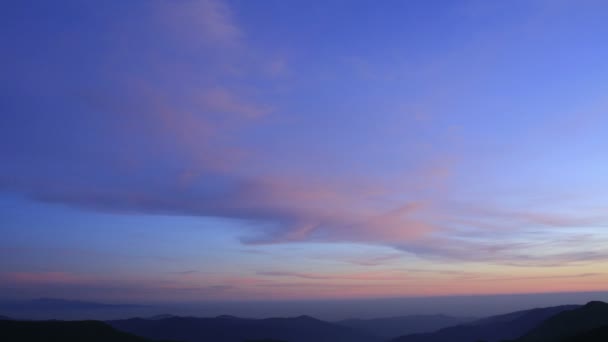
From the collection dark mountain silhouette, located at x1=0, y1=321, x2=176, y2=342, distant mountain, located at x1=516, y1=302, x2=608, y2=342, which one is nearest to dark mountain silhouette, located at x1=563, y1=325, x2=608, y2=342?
distant mountain, located at x1=516, y1=302, x2=608, y2=342

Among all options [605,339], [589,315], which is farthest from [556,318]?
[605,339]

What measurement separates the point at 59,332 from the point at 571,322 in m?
165

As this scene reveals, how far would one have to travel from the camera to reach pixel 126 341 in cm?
11856

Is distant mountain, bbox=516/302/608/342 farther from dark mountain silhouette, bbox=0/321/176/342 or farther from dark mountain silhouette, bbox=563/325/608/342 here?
dark mountain silhouette, bbox=0/321/176/342

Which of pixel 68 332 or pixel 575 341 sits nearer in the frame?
pixel 575 341

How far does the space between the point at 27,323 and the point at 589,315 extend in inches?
6971

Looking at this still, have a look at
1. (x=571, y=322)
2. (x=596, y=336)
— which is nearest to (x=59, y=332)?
(x=596, y=336)

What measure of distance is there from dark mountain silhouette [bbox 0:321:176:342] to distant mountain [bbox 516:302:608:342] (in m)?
132

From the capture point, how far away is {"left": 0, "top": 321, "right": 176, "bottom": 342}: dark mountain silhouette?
4013 inches

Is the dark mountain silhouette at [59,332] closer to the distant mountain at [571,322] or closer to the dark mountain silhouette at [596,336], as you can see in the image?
the dark mountain silhouette at [596,336]

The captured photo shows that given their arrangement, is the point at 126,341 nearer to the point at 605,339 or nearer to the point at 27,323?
the point at 27,323

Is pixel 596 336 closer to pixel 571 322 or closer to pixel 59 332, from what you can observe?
pixel 571 322

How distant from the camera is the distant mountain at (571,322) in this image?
154625 mm

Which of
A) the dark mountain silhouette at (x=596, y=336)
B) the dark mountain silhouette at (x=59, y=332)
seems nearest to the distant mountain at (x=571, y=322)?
the dark mountain silhouette at (x=596, y=336)
